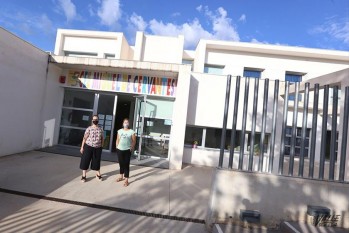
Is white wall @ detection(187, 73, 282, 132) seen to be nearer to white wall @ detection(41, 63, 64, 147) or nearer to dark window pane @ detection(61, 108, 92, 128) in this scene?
dark window pane @ detection(61, 108, 92, 128)

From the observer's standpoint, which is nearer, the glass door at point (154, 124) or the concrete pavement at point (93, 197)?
the concrete pavement at point (93, 197)

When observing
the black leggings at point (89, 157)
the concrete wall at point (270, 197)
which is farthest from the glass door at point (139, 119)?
the concrete wall at point (270, 197)

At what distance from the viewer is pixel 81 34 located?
1603 cm

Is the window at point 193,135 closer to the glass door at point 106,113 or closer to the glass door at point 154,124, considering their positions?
the glass door at point 154,124

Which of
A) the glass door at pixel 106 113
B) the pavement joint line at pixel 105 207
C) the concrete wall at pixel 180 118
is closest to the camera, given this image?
the pavement joint line at pixel 105 207

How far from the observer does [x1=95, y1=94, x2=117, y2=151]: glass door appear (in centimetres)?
1151

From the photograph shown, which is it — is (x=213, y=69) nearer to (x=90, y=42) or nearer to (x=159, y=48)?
(x=159, y=48)

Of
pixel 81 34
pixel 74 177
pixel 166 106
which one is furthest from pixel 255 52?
pixel 74 177

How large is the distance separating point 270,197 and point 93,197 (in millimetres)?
3493

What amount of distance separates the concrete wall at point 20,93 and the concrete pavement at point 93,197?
0.95 m

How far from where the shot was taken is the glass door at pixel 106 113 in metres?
11.5

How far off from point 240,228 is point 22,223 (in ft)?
11.1

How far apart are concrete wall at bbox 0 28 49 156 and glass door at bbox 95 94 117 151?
7.35 ft

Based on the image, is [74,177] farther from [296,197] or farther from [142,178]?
[296,197]
